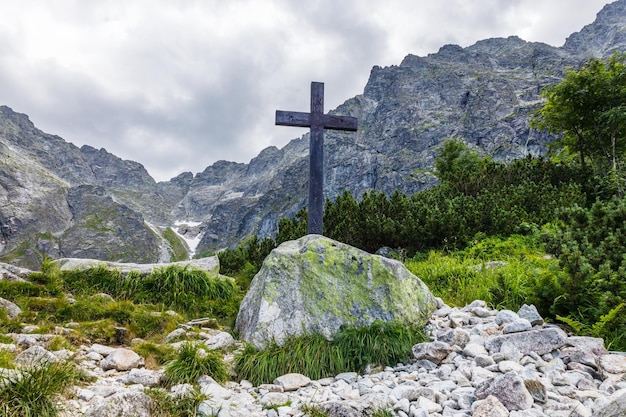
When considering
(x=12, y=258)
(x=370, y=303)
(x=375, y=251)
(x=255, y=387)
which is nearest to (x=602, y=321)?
(x=370, y=303)

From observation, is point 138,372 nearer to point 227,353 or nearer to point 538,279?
point 227,353

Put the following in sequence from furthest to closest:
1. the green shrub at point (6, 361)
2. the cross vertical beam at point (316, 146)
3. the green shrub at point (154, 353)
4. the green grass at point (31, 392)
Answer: the cross vertical beam at point (316, 146)
the green shrub at point (154, 353)
the green shrub at point (6, 361)
the green grass at point (31, 392)

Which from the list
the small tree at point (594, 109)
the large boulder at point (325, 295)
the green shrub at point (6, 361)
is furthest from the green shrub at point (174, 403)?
the small tree at point (594, 109)

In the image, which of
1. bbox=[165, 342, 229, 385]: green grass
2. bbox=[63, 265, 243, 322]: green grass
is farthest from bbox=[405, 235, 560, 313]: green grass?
bbox=[63, 265, 243, 322]: green grass

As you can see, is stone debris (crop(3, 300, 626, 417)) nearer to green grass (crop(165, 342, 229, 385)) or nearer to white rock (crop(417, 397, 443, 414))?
white rock (crop(417, 397, 443, 414))

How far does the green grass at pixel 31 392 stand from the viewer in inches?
111

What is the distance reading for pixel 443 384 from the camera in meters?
3.82

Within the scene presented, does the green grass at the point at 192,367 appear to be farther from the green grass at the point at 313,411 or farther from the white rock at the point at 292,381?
the green grass at the point at 313,411

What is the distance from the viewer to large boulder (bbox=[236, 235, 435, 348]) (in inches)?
207

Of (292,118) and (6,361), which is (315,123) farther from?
(6,361)

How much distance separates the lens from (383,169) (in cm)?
16038

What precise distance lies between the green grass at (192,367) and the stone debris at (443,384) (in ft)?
0.45

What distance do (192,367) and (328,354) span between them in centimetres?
171

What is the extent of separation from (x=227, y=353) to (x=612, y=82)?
17.8 metres
